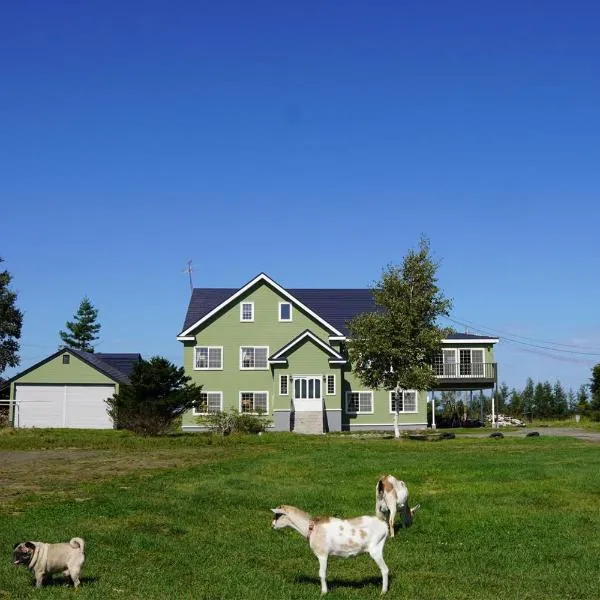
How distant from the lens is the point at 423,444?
38.9 metres

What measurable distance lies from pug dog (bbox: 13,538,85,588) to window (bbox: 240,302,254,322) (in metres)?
46.7

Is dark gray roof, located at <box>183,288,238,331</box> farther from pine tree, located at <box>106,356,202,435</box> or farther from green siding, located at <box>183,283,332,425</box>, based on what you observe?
pine tree, located at <box>106,356,202,435</box>

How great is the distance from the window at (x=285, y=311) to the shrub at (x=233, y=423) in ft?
28.9

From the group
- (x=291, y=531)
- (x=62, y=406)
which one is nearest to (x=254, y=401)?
(x=62, y=406)

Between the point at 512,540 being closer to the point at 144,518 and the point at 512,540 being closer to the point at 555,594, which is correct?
the point at 555,594

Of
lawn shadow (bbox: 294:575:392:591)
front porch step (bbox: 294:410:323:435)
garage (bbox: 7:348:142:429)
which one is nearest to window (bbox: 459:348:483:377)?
front porch step (bbox: 294:410:323:435)

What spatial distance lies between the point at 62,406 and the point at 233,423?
16.0 metres

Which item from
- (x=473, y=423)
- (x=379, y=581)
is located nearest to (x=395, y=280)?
(x=473, y=423)

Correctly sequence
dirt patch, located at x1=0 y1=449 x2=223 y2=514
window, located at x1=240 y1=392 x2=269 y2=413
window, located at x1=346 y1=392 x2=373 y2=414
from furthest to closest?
window, located at x1=346 y1=392 x2=373 y2=414 → window, located at x1=240 y1=392 x2=269 y2=413 → dirt patch, located at x1=0 y1=449 x2=223 y2=514

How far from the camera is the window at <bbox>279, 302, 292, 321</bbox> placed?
5712 cm

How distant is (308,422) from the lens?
53.5 meters

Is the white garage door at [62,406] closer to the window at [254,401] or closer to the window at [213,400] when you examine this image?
the window at [213,400]

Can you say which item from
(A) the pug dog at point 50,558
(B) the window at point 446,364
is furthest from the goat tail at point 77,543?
(B) the window at point 446,364

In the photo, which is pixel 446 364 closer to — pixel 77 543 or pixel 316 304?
pixel 316 304
